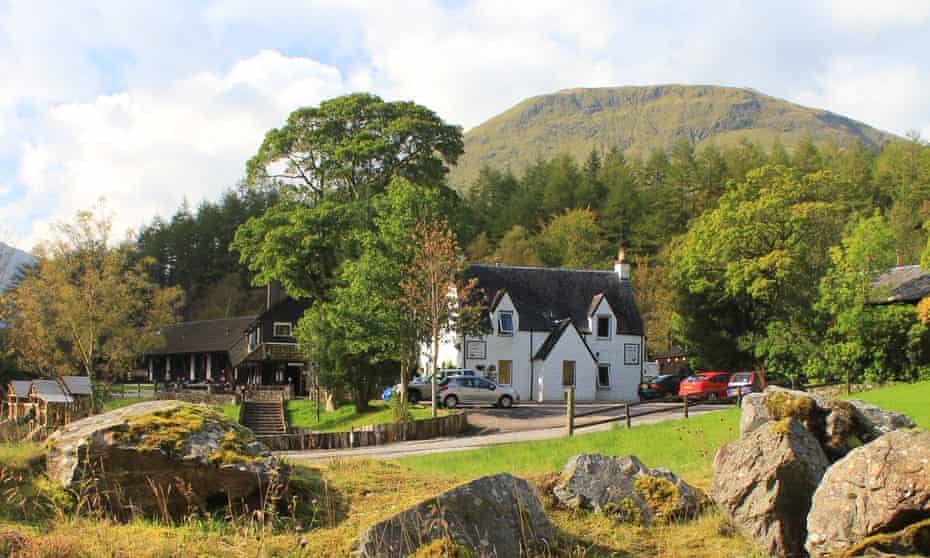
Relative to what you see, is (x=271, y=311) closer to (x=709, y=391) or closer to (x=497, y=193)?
(x=709, y=391)

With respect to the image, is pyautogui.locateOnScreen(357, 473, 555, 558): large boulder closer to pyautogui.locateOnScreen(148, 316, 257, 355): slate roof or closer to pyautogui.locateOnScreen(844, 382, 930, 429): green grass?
pyautogui.locateOnScreen(844, 382, 930, 429): green grass

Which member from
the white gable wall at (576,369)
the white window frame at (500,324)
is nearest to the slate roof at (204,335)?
the white window frame at (500,324)

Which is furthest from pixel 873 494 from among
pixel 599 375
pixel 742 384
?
pixel 599 375

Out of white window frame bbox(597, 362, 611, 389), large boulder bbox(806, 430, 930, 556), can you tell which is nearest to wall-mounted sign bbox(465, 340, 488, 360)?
white window frame bbox(597, 362, 611, 389)

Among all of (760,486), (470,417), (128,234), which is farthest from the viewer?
(128,234)

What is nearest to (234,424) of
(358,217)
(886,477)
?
(886,477)

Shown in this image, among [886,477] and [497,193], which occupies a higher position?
[497,193]

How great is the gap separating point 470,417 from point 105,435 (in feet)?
103

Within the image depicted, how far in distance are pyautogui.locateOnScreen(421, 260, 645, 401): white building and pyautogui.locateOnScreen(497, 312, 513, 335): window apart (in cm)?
7

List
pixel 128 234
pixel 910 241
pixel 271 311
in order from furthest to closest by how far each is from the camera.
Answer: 1. pixel 910 241
2. pixel 271 311
3. pixel 128 234

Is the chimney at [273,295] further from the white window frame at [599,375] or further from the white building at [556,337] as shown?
the white window frame at [599,375]

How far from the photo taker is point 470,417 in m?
39.2

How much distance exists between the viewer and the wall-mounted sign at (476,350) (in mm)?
53312

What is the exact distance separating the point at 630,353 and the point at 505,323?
32.4 feet
